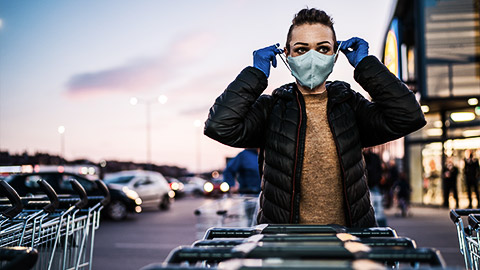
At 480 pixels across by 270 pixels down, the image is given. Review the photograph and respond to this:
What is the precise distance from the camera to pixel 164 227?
13.1m

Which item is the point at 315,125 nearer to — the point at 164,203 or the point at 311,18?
the point at 311,18

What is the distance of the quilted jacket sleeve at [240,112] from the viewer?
2611 mm

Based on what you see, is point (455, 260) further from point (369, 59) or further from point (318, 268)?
point (318, 268)

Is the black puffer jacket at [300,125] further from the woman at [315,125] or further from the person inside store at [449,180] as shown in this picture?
the person inside store at [449,180]

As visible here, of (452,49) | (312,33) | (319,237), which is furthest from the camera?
(452,49)

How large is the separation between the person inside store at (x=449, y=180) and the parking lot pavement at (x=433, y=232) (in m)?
1.41

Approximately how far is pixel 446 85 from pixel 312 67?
1682cm

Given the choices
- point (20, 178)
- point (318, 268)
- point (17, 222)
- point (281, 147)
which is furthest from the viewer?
point (20, 178)

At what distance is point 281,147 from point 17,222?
197 centimetres

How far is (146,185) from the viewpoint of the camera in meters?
19.1

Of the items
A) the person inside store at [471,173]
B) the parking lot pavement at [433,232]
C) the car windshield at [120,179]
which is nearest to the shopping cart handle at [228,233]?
the parking lot pavement at [433,232]

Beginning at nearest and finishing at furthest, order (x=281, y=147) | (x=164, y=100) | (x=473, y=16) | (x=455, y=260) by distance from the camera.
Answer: (x=281, y=147) → (x=455, y=260) → (x=473, y=16) → (x=164, y=100)

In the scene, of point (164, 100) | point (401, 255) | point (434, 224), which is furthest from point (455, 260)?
point (164, 100)

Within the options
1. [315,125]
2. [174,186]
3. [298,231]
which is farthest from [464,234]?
[174,186]
